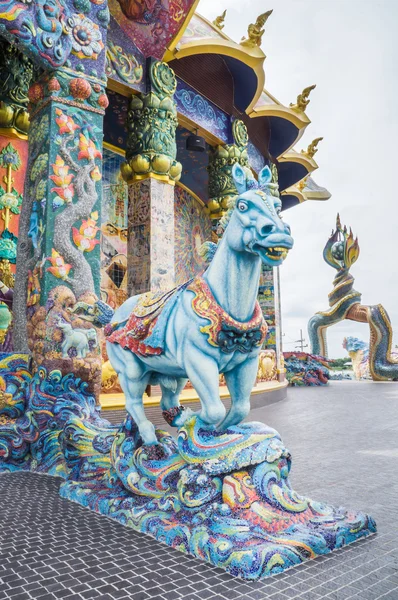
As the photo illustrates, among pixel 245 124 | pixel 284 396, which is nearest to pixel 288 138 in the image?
pixel 245 124

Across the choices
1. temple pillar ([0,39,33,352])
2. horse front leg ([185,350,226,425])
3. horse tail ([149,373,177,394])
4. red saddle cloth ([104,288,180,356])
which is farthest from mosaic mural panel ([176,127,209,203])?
horse front leg ([185,350,226,425])

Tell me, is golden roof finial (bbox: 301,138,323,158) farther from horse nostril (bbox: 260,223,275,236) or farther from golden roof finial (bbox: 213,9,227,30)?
horse nostril (bbox: 260,223,275,236)

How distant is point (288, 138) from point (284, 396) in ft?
20.1

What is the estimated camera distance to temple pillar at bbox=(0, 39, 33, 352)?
684 cm

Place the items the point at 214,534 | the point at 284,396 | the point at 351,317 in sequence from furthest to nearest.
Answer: the point at 351,317 → the point at 284,396 → the point at 214,534

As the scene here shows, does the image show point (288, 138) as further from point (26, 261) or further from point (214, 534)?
point (214, 534)

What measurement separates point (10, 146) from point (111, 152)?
266 centimetres

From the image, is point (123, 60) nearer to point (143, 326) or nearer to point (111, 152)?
point (111, 152)

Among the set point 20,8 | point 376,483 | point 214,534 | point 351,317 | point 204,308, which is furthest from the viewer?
point 351,317

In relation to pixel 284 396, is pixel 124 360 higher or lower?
higher

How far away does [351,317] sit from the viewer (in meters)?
17.4

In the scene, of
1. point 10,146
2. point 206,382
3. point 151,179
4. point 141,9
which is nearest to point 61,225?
point 206,382

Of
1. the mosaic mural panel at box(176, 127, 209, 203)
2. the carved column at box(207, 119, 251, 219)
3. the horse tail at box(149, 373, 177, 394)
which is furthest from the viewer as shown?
the mosaic mural panel at box(176, 127, 209, 203)

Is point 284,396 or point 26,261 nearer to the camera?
point 26,261
